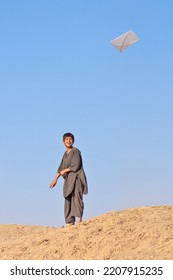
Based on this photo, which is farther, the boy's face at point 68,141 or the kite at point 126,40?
the kite at point 126,40

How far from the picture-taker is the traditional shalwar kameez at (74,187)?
15.9 metres

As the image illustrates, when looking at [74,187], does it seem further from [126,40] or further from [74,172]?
[126,40]

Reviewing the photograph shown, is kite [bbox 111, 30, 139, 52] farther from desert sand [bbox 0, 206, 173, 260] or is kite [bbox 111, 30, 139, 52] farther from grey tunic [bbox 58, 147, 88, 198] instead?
desert sand [bbox 0, 206, 173, 260]

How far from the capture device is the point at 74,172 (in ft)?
52.5

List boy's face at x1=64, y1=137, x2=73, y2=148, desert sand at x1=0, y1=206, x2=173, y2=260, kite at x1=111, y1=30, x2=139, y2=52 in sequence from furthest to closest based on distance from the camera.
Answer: kite at x1=111, y1=30, x2=139, y2=52 → boy's face at x1=64, y1=137, x2=73, y2=148 → desert sand at x1=0, y1=206, x2=173, y2=260

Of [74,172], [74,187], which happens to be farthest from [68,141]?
[74,187]

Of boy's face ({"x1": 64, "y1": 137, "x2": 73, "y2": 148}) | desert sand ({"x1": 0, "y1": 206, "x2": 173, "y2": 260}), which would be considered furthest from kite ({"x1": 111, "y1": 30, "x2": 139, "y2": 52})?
desert sand ({"x1": 0, "y1": 206, "x2": 173, "y2": 260})

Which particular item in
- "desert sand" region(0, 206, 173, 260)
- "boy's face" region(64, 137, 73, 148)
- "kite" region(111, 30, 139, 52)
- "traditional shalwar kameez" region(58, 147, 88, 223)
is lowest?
"desert sand" region(0, 206, 173, 260)

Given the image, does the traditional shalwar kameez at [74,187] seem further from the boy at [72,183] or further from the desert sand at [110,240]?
the desert sand at [110,240]

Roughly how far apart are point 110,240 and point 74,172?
290cm

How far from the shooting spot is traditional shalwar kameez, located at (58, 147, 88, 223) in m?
15.9

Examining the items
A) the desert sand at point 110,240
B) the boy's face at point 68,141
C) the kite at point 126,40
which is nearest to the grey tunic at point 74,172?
the boy's face at point 68,141

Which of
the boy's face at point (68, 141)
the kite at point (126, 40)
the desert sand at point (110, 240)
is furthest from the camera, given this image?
the kite at point (126, 40)

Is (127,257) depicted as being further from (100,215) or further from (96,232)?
(100,215)
